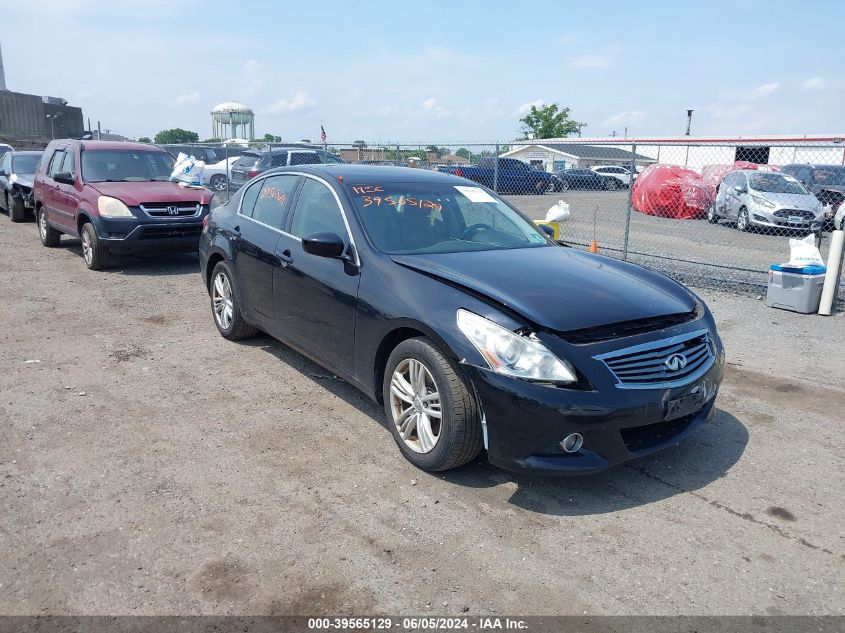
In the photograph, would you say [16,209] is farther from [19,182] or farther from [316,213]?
[316,213]

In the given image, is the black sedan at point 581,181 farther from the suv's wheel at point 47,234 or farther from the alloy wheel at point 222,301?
the alloy wheel at point 222,301

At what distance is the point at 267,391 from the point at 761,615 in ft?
11.7

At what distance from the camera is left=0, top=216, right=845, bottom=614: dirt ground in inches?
116

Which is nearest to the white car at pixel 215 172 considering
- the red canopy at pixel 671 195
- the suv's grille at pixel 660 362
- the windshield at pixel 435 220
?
the red canopy at pixel 671 195

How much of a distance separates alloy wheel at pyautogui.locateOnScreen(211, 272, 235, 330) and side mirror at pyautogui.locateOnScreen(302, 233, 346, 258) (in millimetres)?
1928

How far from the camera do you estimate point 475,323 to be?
3.63m

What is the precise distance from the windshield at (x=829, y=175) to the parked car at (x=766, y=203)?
2561 mm

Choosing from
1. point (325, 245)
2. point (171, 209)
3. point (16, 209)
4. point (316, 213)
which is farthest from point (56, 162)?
point (325, 245)

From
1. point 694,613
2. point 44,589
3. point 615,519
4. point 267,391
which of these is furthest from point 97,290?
point 694,613

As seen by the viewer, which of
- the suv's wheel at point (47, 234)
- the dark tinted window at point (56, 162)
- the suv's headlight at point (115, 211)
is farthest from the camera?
the suv's wheel at point (47, 234)

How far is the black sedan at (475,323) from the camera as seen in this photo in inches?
136

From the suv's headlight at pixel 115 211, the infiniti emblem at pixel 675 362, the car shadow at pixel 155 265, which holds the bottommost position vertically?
the car shadow at pixel 155 265

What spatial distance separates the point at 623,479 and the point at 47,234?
36.8ft

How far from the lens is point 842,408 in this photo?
5.12 m
